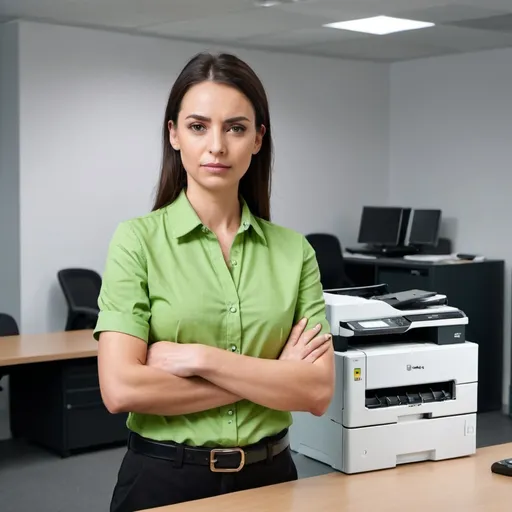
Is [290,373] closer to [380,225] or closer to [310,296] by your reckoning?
[310,296]

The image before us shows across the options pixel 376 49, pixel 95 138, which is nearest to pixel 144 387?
pixel 95 138

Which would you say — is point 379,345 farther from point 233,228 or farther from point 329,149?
point 329,149

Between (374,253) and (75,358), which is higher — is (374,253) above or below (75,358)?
above

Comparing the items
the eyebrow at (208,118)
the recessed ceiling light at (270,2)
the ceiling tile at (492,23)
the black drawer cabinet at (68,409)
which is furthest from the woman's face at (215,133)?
Answer: the ceiling tile at (492,23)

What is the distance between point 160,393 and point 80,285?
428 centimetres

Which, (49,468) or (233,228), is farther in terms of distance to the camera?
(49,468)

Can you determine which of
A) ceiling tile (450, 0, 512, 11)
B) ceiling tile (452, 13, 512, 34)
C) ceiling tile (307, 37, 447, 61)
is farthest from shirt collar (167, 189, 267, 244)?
ceiling tile (307, 37, 447, 61)

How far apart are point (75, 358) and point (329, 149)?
338 centimetres

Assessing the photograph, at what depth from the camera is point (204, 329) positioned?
2154 mm

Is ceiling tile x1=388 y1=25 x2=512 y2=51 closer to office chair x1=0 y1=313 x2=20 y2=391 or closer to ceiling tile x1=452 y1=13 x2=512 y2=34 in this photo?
ceiling tile x1=452 y1=13 x2=512 y2=34

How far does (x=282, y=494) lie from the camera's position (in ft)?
7.43

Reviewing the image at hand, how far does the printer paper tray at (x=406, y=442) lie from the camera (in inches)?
103

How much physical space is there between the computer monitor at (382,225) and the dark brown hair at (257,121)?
503cm

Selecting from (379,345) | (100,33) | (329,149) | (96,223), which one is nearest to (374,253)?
(329,149)
